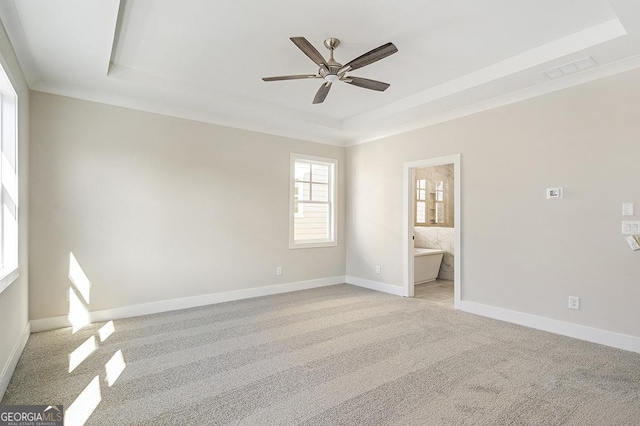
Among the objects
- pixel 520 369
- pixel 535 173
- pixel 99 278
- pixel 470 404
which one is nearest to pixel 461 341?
pixel 520 369

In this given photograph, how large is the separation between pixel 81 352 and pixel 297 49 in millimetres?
3402

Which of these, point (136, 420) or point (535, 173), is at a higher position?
point (535, 173)

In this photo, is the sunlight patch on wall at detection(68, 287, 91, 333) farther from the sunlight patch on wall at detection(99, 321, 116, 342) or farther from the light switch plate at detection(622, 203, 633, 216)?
the light switch plate at detection(622, 203, 633, 216)

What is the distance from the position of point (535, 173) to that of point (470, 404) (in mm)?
2735

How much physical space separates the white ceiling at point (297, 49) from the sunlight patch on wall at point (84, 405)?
2676 millimetres

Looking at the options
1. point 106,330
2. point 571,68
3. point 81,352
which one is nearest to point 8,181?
point 81,352

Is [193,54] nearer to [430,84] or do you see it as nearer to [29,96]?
[29,96]

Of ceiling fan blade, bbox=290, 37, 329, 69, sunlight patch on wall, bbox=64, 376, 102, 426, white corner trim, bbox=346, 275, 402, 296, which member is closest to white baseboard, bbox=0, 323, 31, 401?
sunlight patch on wall, bbox=64, 376, 102, 426

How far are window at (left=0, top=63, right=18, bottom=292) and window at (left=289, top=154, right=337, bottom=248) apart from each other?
345 cm

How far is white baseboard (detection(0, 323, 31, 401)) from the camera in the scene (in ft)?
7.41

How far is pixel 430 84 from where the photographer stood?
13.0 ft

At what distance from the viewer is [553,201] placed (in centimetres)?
363

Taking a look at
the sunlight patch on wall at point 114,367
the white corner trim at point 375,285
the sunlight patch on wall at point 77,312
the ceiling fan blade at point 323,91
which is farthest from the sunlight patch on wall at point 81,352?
the white corner trim at point 375,285

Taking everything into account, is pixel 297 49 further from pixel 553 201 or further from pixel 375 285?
pixel 375 285
